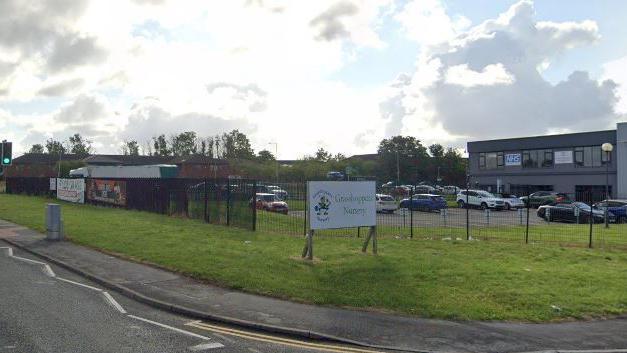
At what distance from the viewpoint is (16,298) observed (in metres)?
9.80

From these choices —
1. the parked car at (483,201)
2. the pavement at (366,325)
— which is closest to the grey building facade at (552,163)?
the parked car at (483,201)

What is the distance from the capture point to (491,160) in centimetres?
7131

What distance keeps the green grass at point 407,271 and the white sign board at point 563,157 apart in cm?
4939

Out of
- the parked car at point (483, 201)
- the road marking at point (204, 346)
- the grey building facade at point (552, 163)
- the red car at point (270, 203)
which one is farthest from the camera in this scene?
the grey building facade at point (552, 163)

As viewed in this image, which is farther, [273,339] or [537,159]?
[537,159]

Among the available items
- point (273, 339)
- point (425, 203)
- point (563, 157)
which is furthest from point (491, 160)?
point (273, 339)

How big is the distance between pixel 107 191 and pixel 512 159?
50.2 m

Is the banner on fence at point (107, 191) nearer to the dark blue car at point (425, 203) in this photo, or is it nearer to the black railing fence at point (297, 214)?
the black railing fence at point (297, 214)

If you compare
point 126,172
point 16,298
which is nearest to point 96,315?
point 16,298

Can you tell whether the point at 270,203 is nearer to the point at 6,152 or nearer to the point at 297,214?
the point at 297,214

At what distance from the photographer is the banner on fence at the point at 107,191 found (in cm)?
3331

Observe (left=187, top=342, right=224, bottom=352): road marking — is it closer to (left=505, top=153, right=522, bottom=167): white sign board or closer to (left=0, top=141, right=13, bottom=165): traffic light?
(left=0, top=141, right=13, bottom=165): traffic light

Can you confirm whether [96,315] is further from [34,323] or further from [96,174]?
[96,174]

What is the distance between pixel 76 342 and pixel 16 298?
11.0 ft
